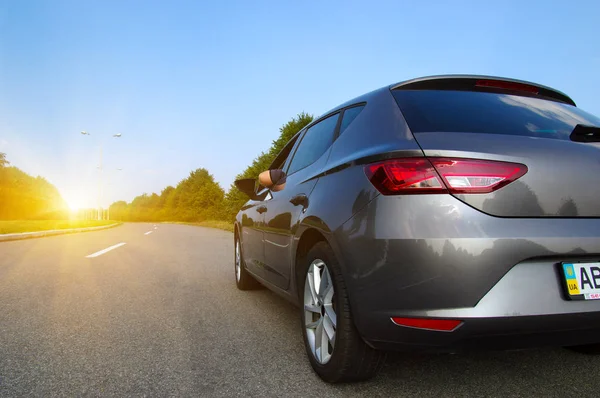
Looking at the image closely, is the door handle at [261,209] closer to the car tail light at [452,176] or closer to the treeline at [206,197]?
the car tail light at [452,176]

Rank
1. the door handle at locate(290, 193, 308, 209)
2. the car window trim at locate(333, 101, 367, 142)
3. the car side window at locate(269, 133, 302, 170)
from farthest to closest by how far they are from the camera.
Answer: the car side window at locate(269, 133, 302, 170) → the door handle at locate(290, 193, 308, 209) → the car window trim at locate(333, 101, 367, 142)

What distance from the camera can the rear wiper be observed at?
1.97 meters

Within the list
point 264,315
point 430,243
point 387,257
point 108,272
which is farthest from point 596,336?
point 108,272

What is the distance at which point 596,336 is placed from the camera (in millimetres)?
1759

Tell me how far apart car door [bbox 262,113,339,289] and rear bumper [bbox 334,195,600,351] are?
1.01 metres

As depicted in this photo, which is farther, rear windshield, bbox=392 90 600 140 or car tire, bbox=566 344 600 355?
car tire, bbox=566 344 600 355

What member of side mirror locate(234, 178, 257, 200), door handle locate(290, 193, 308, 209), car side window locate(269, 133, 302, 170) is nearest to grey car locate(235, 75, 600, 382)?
door handle locate(290, 193, 308, 209)

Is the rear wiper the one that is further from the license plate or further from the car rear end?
the license plate

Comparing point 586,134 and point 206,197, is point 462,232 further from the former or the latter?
point 206,197

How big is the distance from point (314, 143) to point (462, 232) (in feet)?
5.94

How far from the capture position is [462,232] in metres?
1.69

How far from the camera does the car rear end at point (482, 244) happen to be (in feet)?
5.49

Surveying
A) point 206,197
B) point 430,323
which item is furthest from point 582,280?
point 206,197

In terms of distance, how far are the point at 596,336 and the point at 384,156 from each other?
117cm
